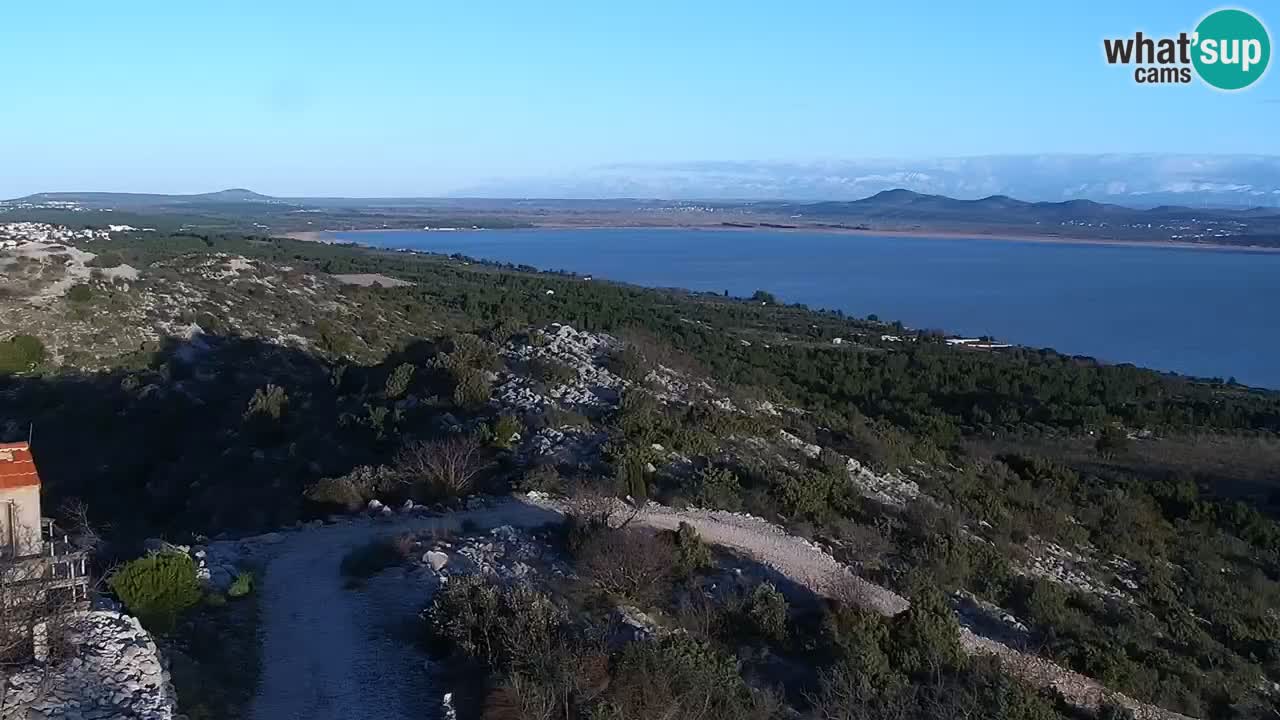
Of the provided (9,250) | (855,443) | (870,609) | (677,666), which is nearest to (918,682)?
(870,609)

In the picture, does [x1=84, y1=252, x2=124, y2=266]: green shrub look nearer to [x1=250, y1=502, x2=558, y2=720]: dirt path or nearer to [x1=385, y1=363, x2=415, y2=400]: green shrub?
[x1=385, y1=363, x2=415, y2=400]: green shrub

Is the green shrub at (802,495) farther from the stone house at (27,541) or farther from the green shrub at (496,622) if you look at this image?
the stone house at (27,541)

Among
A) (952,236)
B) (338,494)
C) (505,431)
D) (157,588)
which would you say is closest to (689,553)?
(157,588)

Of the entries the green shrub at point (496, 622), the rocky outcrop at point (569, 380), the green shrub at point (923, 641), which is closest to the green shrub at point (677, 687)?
the green shrub at point (496, 622)

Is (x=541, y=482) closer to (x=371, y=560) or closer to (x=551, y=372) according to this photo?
(x=371, y=560)

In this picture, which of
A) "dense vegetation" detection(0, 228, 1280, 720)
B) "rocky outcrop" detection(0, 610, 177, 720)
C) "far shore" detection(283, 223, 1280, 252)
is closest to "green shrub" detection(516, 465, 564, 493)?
"dense vegetation" detection(0, 228, 1280, 720)

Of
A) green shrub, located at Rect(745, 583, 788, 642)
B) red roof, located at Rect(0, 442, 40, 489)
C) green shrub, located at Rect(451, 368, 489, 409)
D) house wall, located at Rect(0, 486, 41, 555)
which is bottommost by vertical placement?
green shrub, located at Rect(745, 583, 788, 642)

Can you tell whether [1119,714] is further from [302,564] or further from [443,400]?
[443,400]
